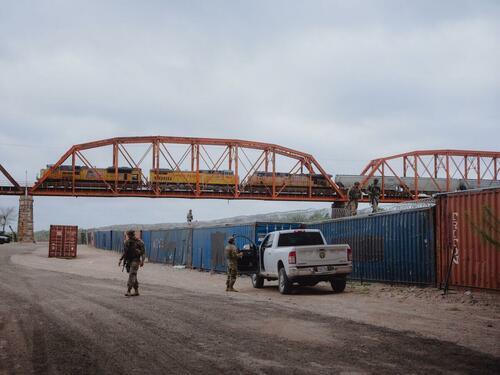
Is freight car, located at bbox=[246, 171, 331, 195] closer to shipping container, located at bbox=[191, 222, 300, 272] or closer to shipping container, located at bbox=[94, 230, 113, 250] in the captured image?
shipping container, located at bbox=[94, 230, 113, 250]

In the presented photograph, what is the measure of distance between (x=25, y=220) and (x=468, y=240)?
66.5 m

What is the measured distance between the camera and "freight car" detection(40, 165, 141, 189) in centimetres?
6562

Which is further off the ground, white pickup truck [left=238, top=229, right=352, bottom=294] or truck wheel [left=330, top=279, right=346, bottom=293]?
white pickup truck [left=238, top=229, right=352, bottom=294]

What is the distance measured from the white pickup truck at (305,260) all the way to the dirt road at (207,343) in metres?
2.90

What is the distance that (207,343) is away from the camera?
8070 millimetres

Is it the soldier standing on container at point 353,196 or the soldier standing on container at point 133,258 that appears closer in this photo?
the soldier standing on container at point 133,258

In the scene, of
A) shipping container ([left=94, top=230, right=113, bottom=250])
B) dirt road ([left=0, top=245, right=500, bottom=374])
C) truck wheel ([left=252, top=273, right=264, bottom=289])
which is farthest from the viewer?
shipping container ([left=94, top=230, right=113, bottom=250])

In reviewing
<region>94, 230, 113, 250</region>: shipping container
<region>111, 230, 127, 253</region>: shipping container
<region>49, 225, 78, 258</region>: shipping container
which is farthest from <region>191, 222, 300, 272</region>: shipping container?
<region>94, 230, 113, 250</region>: shipping container

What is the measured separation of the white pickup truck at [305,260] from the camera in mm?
15586

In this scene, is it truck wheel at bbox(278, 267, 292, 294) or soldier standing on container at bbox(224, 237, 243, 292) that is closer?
truck wheel at bbox(278, 267, 292, 294)

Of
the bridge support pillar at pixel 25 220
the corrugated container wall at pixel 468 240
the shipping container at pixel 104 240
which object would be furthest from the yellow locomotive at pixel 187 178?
the corrugated container wall at pixel 468 240

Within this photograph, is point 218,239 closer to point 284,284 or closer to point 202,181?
point 284,284

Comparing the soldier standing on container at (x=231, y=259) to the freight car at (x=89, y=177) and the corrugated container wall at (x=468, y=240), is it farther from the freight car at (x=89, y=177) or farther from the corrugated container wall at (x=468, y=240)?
the freight car at (x=89, y=177)

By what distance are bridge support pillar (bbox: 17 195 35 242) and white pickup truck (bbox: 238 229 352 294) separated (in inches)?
2290
